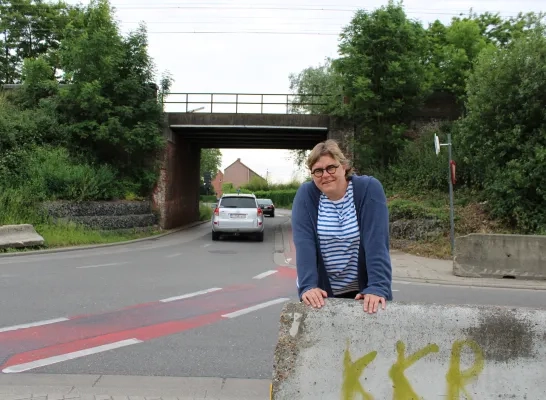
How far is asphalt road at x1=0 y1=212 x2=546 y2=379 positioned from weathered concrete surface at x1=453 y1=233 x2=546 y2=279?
4.75 feet

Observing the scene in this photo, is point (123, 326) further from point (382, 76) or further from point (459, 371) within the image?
point (382, 76)

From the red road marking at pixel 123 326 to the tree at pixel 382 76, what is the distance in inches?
501

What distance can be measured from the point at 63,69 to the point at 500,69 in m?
15.9

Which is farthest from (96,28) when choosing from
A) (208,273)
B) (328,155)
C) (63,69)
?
(328,155)

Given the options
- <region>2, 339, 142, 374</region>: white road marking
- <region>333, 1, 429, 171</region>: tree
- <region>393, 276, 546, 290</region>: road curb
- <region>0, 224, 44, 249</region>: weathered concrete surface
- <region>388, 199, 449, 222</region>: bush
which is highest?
<region>333, 1, 429, 171</region>: tree

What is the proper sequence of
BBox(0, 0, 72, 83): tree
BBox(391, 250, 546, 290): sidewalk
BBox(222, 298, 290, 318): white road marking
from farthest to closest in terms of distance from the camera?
BBox(0, 0, 72, 83): tree < BBox(391, 250, 546, 290): sidewalk < BBox(222, 298, 290, 318): white road marking

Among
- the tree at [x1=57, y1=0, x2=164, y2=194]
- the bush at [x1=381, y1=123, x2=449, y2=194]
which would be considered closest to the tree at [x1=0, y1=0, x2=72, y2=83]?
the tree at [x1=57, y1=0, x2=164, y2=194]

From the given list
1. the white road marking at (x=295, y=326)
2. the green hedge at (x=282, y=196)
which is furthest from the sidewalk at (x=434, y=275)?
the green hedge at (x=282, y=196)

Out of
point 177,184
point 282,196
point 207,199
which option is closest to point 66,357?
point 177,184

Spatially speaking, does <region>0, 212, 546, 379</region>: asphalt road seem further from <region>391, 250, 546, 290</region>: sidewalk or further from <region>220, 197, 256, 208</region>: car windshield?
<region>220, 197, 256, 208</region>: car windshield

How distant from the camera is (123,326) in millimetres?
6043

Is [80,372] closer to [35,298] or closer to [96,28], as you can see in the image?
[35,298]

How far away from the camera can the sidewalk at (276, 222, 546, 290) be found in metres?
10.3

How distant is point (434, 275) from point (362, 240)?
9.04 metres
